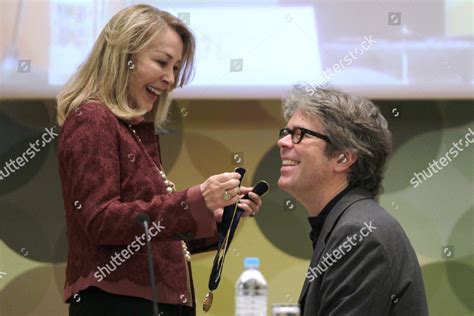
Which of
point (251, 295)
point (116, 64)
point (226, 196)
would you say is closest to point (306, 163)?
point (226, 196)

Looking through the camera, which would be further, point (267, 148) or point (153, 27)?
point (267, 148)

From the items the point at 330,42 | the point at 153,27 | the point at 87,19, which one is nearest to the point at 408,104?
the point at 330,42

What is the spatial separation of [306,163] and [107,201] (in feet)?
1.80

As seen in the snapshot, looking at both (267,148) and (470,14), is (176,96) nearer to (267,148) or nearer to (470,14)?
(267,148)

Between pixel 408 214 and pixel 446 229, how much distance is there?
0.17 meters

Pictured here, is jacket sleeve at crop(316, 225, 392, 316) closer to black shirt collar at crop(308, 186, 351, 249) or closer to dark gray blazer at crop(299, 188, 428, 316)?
dark gray blazer at crop(299, 188, 428, 316)

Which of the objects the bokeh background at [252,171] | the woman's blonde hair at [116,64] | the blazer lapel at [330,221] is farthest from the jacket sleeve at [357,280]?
the bokeh background at [252,171]

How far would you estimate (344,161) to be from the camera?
2107mm

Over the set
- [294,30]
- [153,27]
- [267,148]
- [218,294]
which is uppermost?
[153,27]

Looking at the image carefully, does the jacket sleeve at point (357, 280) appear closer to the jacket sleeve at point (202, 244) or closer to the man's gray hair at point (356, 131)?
the man's gray hair at point (356, 131)

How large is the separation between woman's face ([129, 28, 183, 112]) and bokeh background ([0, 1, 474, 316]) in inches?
46.9

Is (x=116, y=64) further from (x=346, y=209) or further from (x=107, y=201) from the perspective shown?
(x=346, y=209)

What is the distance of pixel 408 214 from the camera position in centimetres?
343

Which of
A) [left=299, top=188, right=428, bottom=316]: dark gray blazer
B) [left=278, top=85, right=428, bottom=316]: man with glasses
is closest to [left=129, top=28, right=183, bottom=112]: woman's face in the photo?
[left=278, top=85, right=428, bottom=316]: man with glasses
